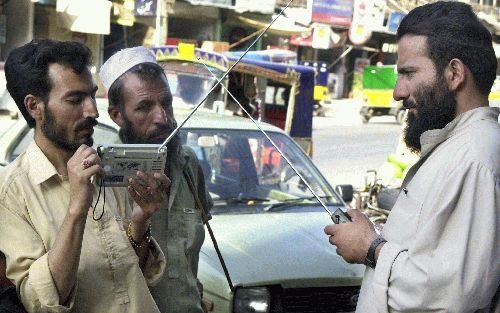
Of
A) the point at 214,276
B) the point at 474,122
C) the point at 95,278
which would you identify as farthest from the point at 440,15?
the point at 214,276

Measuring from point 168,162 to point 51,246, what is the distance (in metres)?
0.89

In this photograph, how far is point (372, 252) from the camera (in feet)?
7.26

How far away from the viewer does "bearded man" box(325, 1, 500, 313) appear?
1970mm

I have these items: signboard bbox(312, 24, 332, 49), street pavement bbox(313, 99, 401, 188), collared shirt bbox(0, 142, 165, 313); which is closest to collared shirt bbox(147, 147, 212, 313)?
collared shirt bbox(0, 142, 165, 313)

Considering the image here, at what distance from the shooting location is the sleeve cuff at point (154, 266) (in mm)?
2412

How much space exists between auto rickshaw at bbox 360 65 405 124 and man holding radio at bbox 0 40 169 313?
82.2ft

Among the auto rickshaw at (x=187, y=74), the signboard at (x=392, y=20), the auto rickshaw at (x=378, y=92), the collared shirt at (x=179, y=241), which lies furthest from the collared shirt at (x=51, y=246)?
the signboard at (x=392, y=20)

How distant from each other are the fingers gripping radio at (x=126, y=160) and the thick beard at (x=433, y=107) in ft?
2.31

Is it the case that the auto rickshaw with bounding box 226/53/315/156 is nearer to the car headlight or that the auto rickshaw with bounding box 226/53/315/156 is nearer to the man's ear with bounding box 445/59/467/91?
the car headlight

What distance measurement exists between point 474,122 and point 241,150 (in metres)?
3.22

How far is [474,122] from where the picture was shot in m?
2.13

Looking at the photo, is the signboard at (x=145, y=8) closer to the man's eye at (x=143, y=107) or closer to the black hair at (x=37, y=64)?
the man's eye at (x=143, y=107)

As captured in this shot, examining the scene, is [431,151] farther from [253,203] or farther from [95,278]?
[253,203]

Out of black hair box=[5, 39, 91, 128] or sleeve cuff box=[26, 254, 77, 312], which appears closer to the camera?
sleeve cuff box=[26, 254, 77, 312]
